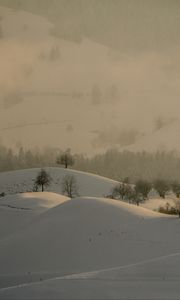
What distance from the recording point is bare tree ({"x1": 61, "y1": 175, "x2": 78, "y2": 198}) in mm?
98562

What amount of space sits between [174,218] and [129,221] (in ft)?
10.8

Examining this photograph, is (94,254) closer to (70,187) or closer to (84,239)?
(84,239)

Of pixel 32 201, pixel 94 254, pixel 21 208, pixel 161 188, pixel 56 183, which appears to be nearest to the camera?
pixel 94 254

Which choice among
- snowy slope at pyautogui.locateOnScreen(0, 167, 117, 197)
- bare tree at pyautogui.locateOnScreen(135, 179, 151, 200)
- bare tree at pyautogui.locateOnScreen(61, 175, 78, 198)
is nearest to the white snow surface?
bare tree at pyautogui.locateOnScreen(61, 175, 78, 198)

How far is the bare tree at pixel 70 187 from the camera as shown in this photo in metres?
98.6

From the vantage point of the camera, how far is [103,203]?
36969mm

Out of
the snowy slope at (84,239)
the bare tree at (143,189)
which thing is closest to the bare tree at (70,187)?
the bare tree at (143,189)

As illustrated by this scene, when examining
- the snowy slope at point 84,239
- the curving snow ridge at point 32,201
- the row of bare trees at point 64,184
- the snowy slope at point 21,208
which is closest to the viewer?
the snowy slope at point 84,239

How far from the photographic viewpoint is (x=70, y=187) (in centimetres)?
9956

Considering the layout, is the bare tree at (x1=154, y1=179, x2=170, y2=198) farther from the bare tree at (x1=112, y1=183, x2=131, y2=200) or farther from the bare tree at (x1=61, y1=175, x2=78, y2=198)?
the bare tree at (x1=61, y1=175, x2=78, y2=198)

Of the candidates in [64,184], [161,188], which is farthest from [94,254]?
[161,188]

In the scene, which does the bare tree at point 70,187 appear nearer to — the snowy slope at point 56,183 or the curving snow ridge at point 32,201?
the snowy slope at point 56,183

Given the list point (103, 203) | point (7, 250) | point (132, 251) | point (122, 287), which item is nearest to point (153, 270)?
point (122, 287)

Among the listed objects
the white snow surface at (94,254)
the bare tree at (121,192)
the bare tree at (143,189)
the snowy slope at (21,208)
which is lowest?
the white snow surface at (94,254)
